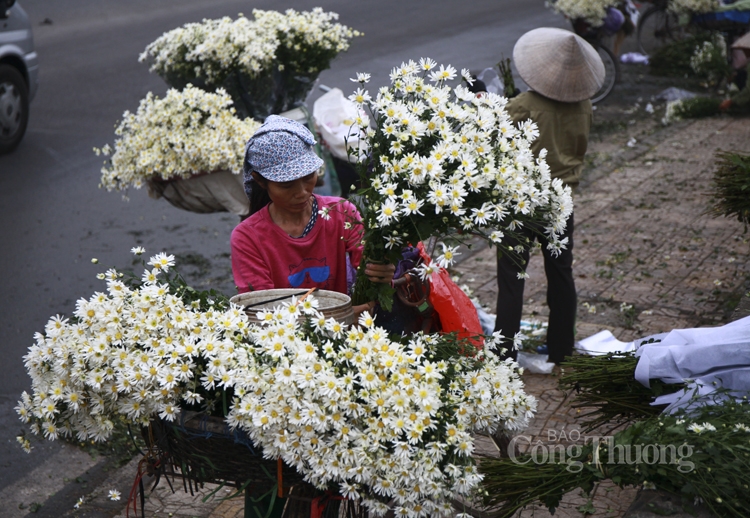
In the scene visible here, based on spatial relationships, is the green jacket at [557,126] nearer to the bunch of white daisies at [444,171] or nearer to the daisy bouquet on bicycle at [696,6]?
the bunch of white daisies at [444,171]

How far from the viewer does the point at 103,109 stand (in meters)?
10.1

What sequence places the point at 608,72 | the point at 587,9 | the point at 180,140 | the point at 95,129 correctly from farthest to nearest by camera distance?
the point at 608,72
the point at 587,9
the point at 95,129
the point at 180,140

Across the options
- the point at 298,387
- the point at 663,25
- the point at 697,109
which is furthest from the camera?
the point at 663,25

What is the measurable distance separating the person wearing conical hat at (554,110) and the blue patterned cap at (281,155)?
5.54 feet

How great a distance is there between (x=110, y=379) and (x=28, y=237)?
5.04m

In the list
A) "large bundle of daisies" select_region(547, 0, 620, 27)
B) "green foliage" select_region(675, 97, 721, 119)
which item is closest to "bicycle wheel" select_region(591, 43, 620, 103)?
"large bundle of daisies" select_region(547, 0, 620, 27)

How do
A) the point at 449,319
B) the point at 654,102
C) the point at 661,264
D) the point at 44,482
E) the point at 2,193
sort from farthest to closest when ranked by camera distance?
1. the point at 654,102
2. the point at 2,193
3. the point at 661,264
4. the point at 44,482
5. the point at 449,319

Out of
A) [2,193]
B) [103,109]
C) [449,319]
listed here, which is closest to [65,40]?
[103,109]

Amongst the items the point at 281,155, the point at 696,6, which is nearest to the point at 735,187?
the point at 281,155

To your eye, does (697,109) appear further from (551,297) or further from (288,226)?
(288,226)

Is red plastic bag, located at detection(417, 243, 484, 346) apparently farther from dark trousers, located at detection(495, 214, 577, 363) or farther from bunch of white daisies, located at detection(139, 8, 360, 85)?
bunch of white daisies, located at detection(139, 8, 360, 85)

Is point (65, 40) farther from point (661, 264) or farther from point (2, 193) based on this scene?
point (661, 264)

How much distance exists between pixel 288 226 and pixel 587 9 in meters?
9.14

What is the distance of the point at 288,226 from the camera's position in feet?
9.92
